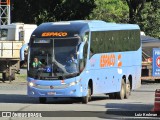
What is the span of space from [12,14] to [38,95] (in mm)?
42700

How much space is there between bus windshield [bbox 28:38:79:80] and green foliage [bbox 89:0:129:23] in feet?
134

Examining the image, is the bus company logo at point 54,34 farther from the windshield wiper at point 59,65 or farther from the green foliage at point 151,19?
the green foliage at point 151,19

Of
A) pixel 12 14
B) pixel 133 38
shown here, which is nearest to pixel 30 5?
pixel 12 14

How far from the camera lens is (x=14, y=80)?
4119cm

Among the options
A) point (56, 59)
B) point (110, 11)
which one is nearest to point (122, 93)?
point (56, 59)

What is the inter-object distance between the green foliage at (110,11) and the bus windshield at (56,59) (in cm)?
4097

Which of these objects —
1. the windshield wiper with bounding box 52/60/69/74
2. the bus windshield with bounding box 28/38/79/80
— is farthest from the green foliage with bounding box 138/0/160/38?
the windshield wiper with bounding box 52/60/69/74

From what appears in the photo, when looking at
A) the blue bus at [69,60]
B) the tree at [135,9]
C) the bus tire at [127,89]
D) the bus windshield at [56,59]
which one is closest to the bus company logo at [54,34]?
the blue bus at [69,60]

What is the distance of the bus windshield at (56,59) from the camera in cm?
2405

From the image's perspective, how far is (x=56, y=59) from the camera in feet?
79.1

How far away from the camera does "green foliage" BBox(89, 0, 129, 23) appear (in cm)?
6919

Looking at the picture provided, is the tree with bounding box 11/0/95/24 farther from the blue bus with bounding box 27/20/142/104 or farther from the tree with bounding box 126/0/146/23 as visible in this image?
the blue bus with bounding box 27/20/142/104

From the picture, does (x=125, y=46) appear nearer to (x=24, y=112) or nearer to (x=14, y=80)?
(x=24, y=112)

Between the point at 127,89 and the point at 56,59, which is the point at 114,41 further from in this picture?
the point at 56,59
